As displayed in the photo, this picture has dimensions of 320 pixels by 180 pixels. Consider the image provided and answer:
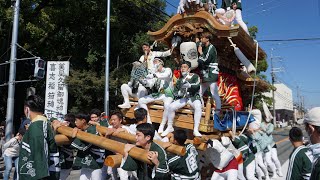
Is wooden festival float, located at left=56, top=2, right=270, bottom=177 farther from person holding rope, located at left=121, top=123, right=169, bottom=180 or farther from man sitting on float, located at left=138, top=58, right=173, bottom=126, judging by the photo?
person holding rope, located at left=121, top=123, right=169, bottom=180

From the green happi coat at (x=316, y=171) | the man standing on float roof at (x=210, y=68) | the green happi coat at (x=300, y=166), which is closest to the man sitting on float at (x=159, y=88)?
the man standing on float roof at (x=210, y=68)

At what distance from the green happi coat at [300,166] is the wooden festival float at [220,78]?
113cm

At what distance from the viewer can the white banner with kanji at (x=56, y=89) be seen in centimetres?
1054

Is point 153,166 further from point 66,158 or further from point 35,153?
point 66,158

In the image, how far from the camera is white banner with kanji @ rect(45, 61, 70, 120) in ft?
34.6

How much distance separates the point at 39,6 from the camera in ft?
41.1

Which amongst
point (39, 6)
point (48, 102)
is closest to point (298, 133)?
point (48, 102)

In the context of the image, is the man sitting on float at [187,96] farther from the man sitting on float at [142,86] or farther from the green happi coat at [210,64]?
the man sitting on float at [142,86]

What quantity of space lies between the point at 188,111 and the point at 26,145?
2579mm

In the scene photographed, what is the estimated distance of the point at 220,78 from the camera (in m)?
5.95

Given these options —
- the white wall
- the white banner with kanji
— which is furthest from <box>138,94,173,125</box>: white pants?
the white wall

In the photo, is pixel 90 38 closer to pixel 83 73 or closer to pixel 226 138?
pixel 83 73

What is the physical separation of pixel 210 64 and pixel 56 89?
24.0 feet

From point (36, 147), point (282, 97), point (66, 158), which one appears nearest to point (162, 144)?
point (36, 147)
